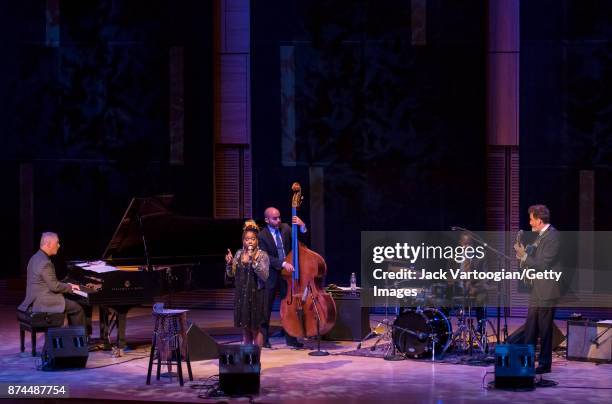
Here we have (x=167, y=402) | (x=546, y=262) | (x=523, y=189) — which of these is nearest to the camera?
(x=167, y=402)

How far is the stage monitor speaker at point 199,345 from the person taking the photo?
33.4 feet

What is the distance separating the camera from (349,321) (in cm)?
1138

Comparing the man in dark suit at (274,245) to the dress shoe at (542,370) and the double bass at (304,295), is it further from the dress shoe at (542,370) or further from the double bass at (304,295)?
the dress shoe at (542,370)

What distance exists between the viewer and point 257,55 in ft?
44.4

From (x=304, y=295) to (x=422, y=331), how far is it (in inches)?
47.7

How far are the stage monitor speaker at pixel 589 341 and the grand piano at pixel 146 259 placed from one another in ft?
12.0

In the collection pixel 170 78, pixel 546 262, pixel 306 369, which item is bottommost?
pixel 306 369

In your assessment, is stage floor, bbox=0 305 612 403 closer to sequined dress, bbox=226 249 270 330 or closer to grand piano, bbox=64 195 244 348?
sequined dress, bbox=226 249 270 330

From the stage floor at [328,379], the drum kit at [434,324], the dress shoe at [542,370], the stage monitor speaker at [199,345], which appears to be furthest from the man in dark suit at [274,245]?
the dress shoe at [542,370]

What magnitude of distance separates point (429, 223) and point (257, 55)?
120 inches

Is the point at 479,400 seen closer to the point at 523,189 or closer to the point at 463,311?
the point at 463,311

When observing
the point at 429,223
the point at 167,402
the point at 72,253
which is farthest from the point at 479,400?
the point at 72,253

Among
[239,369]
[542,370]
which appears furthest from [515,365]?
[239,369]

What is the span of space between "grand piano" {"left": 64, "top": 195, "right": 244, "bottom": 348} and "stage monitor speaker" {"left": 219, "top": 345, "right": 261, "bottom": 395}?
2001 millimetres
